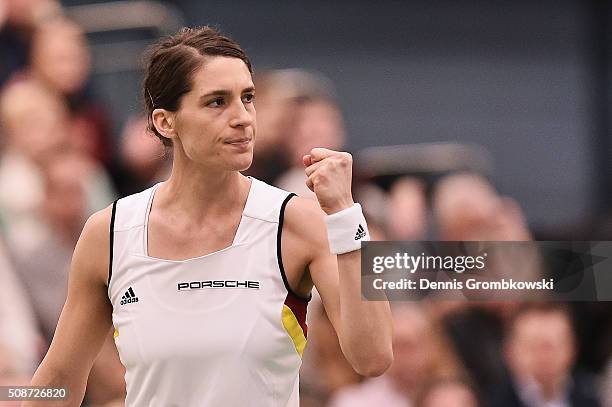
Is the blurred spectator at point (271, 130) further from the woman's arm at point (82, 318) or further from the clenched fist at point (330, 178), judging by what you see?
the clenched fist at point (330, 178)

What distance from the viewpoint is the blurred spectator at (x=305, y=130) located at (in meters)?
6.20

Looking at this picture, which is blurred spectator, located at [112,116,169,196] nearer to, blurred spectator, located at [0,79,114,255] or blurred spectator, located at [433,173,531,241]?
blurred spectator, located at [0,79,114,255]

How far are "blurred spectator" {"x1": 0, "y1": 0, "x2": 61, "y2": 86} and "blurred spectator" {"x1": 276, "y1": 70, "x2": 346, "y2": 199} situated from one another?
1407 mm

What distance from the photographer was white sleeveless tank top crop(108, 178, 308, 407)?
3328mm

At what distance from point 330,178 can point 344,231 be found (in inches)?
5.5

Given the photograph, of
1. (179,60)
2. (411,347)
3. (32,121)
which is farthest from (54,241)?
(179,60)

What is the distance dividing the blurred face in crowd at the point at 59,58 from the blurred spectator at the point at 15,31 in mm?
48

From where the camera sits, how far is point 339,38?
8.23 metres

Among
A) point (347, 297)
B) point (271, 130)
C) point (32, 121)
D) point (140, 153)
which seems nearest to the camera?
point (347, 297)

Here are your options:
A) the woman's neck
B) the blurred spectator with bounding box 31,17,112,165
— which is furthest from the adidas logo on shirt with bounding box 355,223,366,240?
the blurred spectator with bounding box 31,17,112,165

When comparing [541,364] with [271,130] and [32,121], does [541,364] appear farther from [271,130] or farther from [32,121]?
[32,121]

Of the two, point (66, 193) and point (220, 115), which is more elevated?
point (66, 193)

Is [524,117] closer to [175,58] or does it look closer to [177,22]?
[177,22]

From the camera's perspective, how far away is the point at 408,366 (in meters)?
5.71
